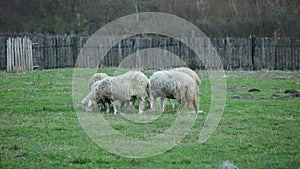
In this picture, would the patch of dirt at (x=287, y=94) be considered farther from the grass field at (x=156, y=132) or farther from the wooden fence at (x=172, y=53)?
the wooden fence at (x=172, y=53)

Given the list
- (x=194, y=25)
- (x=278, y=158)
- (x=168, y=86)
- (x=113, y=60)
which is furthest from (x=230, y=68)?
(x=278, y=158)

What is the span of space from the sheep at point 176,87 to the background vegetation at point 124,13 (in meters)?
20.5

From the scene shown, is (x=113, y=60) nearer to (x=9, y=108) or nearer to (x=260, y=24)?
(x=260, y=24)

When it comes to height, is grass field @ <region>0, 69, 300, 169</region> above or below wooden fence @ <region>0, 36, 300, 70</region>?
below

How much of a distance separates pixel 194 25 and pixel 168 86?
21.9 meters

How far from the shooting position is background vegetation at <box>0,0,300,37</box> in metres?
33.3

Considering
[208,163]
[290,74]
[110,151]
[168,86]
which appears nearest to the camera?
[208,163]

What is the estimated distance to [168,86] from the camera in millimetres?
12711

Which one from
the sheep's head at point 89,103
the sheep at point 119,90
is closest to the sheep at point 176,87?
the sheep at point 119,90

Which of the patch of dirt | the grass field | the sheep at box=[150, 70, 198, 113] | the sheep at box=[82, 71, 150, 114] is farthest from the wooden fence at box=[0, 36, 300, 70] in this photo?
the sheep at box=[82, 71, 150, 114]

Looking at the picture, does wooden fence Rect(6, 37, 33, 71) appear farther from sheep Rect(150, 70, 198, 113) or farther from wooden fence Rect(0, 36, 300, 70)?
sheep Rect(150, 70, 198, 113)

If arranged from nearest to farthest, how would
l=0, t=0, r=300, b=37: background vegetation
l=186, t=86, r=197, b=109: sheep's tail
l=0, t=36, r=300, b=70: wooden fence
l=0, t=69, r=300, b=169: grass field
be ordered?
1. l=0, t=69, r=300, b=169: grass field
2. l=186, t=86, r=197, b=109: sheep's tail
3. l=0, t=36, r=300, b=70: wooden fence
4. l=0, t=0, r=300, b=37: background vegetation

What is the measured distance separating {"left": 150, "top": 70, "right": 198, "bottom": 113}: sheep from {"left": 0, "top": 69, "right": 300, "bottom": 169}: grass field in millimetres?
436

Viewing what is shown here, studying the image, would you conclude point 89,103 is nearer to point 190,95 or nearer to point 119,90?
point 119,90
